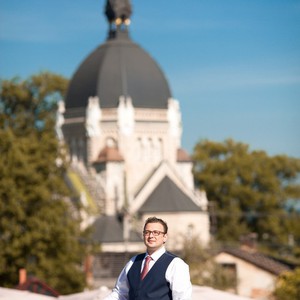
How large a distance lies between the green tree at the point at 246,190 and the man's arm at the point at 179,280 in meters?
75.8

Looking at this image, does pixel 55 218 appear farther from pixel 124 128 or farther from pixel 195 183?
pixel 195 183

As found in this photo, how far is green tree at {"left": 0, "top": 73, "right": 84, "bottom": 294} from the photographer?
40938mm

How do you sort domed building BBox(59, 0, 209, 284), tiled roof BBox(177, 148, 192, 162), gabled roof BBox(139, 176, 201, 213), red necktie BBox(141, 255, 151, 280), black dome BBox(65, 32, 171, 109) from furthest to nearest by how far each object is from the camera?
tiled roof BBox(177, 148, 192, 162) < black dome BBox(65, 32, 171, 109) < domed building BBox(59, 0, 209, 284) < gabled roof BBox(139, 176, 201, 213) < red necktie BBox(141, 255, 151, 280)

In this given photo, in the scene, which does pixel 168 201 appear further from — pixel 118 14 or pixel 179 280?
pixel 179 280

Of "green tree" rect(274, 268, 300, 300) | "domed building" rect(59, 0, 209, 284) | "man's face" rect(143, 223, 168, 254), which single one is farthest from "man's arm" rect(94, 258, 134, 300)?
"domed building" rect(59, 0, 209, 284)

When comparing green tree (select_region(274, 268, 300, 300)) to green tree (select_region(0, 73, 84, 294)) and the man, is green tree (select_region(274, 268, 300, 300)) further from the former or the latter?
the man

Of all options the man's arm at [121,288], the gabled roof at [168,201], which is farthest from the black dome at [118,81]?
the man's arm at [121,288]

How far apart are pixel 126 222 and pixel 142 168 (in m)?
12.3

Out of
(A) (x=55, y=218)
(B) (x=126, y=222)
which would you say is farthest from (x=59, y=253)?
(B) (x=126, y=222)

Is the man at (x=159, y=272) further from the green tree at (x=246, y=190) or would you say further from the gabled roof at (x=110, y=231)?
the green tree at (x=246, y=190)

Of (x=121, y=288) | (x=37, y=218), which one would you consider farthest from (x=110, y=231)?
(x=121, y=288)

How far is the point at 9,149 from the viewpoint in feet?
144

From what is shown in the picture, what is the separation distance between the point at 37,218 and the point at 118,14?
43481mm

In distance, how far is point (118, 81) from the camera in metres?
79.9
